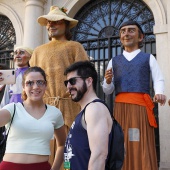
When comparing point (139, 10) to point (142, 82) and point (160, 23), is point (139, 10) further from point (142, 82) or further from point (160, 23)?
point (142, 82)

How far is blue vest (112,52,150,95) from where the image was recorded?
10.8 ft

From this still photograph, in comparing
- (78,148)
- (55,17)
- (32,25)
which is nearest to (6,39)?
(32,25)

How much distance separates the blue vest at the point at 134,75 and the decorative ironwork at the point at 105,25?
9.35 feet

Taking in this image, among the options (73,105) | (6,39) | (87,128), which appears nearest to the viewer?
(87,128)

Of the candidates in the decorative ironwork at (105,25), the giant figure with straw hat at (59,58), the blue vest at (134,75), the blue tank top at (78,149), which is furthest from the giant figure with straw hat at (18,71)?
the decorative ironwork at (105,25)

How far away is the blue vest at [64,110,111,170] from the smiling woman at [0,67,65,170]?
1.10ft

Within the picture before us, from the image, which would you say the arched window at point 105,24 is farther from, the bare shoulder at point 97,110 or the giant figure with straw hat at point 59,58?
the bare shoulder at point 97,110

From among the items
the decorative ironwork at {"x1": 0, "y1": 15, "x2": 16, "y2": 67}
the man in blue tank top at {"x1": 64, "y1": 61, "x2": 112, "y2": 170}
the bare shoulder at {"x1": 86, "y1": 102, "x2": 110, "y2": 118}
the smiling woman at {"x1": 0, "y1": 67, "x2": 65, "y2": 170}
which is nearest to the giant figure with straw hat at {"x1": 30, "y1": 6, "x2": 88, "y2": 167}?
the smiling woman at {"x1": 0, "y1": 67, "x2": 65, "y2": 170}

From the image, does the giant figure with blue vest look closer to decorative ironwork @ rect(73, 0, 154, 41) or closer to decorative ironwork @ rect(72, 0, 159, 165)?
decorative ironwork @ rect(72, 0, 159, 165)

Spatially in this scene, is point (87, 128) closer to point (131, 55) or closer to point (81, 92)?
point (81, 92)

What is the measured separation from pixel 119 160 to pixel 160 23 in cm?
439

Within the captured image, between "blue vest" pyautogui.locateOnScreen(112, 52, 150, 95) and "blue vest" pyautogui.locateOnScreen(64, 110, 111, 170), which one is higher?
"blue vest" pyautogui.locateOnScreen(112, 52, 150, 95)

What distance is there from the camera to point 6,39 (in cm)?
781

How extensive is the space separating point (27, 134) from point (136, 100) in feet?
4.94
